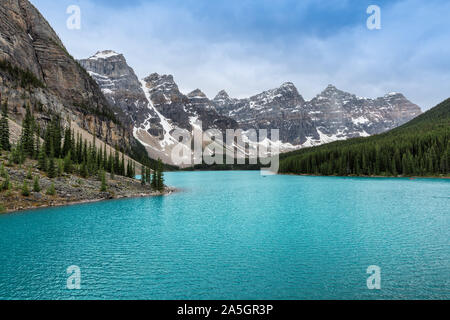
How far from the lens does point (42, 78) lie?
454 feet

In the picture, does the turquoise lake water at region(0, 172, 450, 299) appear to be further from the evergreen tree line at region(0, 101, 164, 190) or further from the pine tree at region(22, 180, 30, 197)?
the evergreen tree line at region(0, 101, 164, 190)

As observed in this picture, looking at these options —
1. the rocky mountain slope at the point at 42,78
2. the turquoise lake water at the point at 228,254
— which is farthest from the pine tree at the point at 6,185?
the rocky mountain slope at the point at 42,78

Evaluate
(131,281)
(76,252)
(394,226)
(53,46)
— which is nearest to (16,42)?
(53,46)

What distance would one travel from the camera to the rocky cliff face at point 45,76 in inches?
3939

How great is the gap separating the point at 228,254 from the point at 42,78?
522ft

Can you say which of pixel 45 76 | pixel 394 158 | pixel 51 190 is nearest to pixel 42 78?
pixel 45 76

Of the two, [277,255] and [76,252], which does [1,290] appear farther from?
[277,255]

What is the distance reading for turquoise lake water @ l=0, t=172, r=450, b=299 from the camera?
15.1 meters

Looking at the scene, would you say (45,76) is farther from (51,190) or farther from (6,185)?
(6,185)

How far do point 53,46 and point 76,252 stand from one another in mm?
167096

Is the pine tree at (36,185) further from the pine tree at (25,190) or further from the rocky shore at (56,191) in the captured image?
the pine tree at (25,190)
